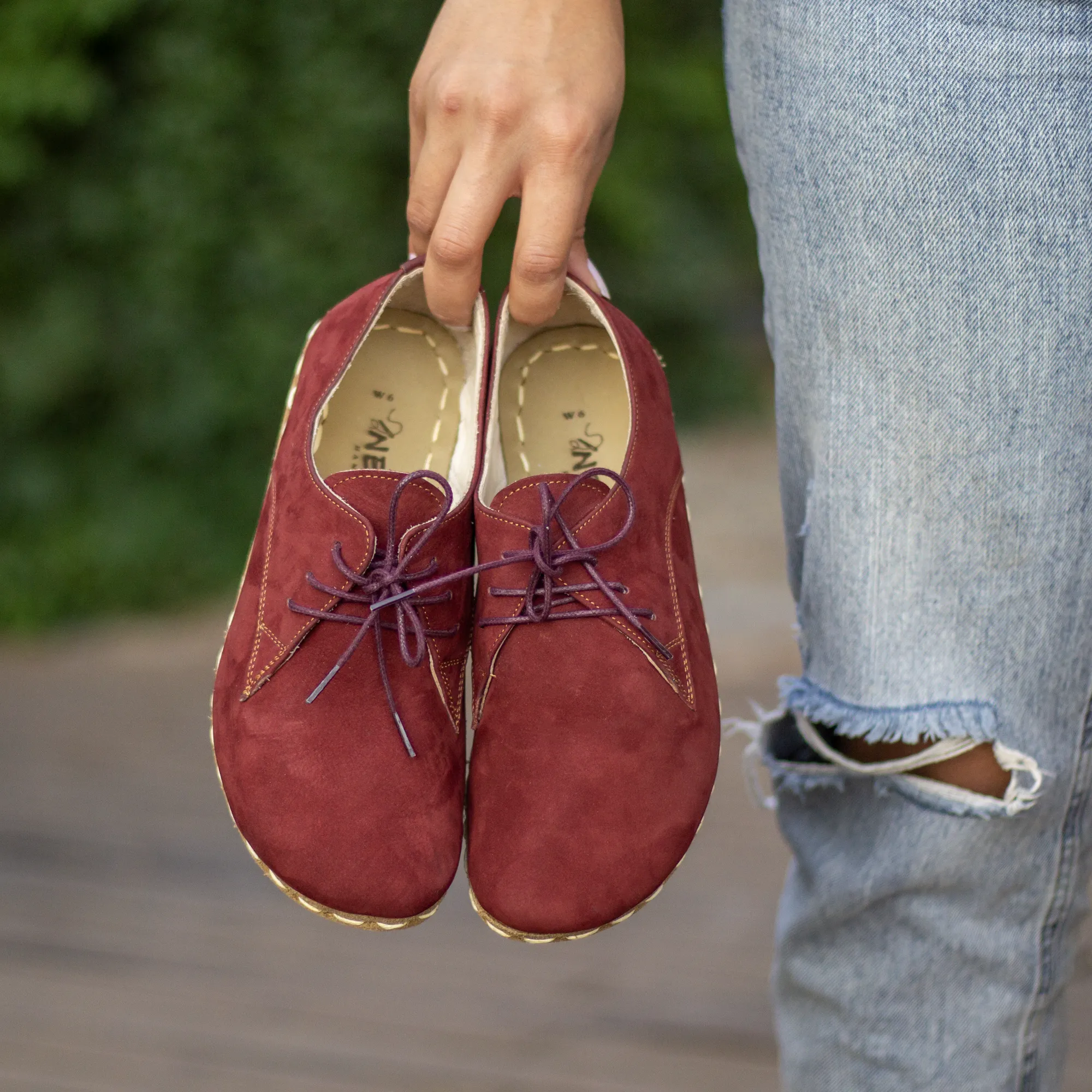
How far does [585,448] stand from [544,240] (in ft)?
1.32

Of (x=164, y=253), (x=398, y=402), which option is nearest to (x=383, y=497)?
(x=398, y=402)

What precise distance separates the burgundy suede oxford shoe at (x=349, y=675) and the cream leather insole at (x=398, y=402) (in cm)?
8

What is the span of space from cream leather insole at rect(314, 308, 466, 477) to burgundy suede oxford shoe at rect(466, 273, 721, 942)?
0.16 m

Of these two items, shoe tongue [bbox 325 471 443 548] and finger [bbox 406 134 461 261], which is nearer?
finger [bbox 406 134 461 261]

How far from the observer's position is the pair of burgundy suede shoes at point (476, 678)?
47.4 inches

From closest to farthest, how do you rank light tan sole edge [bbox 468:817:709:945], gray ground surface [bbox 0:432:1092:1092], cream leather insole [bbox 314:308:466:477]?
light tan sole edge [bbox 468:817:709:945] → cream leather insole [bbox 314:308:466:477] → gray ground surface [bbox 0:432:1092:1092]

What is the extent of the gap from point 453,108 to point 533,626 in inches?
19.7

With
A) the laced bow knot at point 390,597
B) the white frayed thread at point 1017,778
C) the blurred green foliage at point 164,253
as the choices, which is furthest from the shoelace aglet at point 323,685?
the blurred green foliage at point 164,253

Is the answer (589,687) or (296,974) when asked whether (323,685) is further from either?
(296,974)

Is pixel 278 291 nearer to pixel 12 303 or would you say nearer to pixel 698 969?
pixel 12 303

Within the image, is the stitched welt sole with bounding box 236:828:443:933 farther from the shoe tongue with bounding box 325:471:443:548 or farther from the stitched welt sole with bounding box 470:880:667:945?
the shoe tongue with bounding box 325:471:443:548

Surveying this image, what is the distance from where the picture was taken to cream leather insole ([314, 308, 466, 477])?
155 centimetres

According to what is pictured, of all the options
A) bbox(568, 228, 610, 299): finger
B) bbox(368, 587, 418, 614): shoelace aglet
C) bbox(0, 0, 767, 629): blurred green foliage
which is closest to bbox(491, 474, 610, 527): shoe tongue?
bbox(368, 587, 418, 614): shoelace aglet

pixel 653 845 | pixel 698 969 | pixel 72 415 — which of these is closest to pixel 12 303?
pixel 72 415
